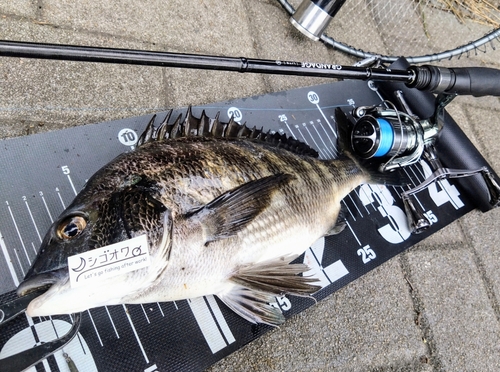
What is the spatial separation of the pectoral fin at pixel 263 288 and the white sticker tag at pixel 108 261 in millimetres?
396

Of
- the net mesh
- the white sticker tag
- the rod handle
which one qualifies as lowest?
the white sticker tag

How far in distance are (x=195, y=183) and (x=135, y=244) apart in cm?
29

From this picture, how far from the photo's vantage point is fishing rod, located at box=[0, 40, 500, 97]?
1014mm

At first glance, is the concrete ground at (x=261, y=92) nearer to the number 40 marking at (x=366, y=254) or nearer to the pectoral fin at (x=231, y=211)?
the number 40 marking at (x=366, y=254)

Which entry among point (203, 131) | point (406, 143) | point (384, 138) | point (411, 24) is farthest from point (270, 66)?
point (411, 24)

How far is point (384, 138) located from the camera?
188 centimetres

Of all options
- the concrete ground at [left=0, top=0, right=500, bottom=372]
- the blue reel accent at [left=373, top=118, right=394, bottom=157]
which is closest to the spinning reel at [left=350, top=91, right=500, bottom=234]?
the blue reel accent at [left=373, top=118, right=394, bottom=157]

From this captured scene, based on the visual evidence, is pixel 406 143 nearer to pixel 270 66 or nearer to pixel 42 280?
pixel 270 66

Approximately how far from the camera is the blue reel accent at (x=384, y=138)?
187 cm

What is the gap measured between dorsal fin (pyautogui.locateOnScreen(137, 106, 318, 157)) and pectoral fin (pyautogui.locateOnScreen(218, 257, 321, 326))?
513 mm

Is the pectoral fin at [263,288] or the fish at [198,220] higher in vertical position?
the fish at [198,220]

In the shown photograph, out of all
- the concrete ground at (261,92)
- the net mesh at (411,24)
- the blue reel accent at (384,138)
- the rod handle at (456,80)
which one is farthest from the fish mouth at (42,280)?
the net mesh at (411,24)

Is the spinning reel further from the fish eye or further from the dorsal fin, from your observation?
the fish eye

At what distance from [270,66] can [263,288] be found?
0.81 meters
